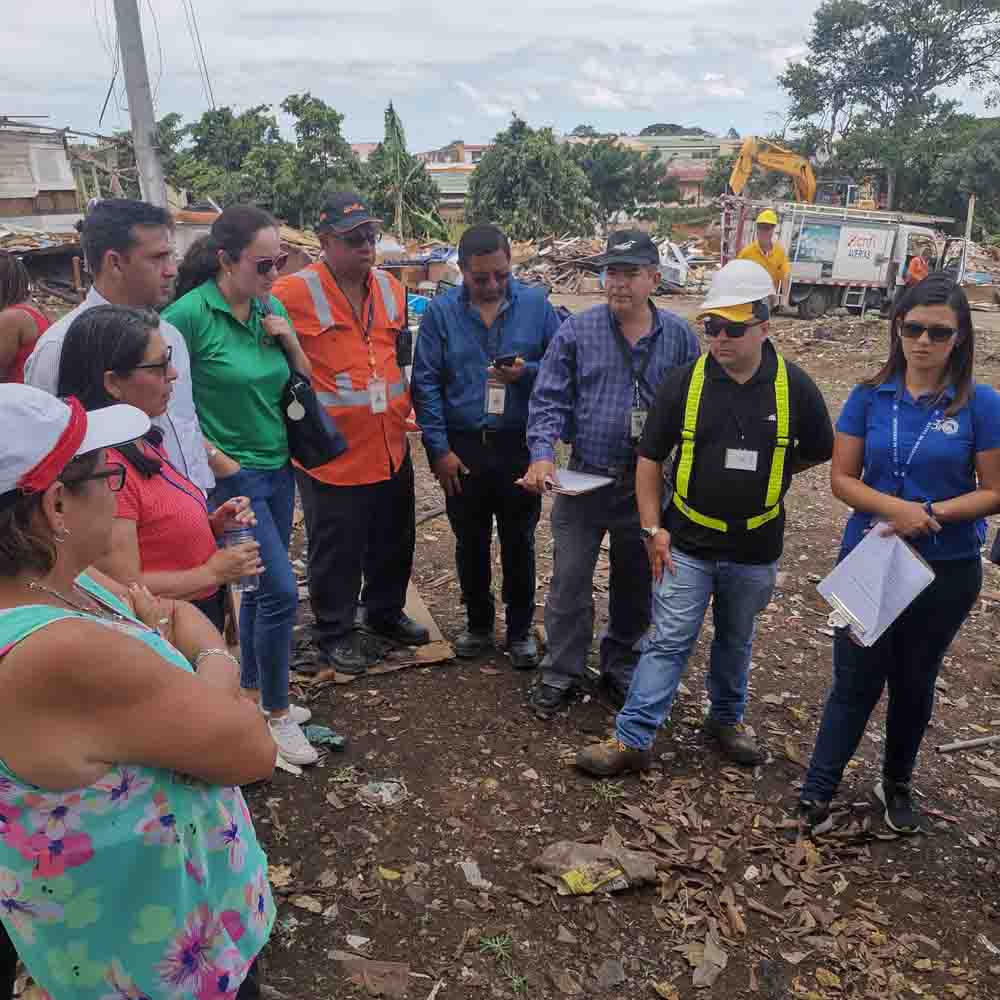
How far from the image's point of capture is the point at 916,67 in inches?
1577

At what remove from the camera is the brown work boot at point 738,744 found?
12.2 ft

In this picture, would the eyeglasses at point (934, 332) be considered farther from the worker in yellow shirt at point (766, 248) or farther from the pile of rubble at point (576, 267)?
the pile of rubble at point (576, 267)

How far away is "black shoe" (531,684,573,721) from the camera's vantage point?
404 cm

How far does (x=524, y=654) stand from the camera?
175 inches

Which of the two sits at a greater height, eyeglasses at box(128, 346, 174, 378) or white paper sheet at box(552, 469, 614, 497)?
eyeglasses at box(128, 346, 174, 378)

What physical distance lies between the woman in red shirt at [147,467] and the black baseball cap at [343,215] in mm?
1571

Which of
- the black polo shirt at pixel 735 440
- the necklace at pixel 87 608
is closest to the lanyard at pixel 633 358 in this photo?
the black polo shirt at pixel 735 440

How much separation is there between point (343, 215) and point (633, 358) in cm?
147

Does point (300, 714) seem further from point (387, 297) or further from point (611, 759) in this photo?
point (387, 297)

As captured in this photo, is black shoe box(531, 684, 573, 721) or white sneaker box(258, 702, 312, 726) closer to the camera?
white sneaker box(258, 702, 312, 726)

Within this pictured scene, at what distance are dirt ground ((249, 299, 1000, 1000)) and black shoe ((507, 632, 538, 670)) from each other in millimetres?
84

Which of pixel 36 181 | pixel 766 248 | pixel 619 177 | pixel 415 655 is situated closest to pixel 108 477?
pixel 415 655

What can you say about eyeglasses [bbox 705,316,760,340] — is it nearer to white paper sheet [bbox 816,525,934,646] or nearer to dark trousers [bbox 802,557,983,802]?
white paper sheet [bbox 816,525,934,646]

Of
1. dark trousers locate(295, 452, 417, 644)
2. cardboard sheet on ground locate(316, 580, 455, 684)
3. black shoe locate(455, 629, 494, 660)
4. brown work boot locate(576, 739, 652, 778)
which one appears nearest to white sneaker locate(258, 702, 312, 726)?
cardboard sheet on ground locate(316, 580, 455, 684)
